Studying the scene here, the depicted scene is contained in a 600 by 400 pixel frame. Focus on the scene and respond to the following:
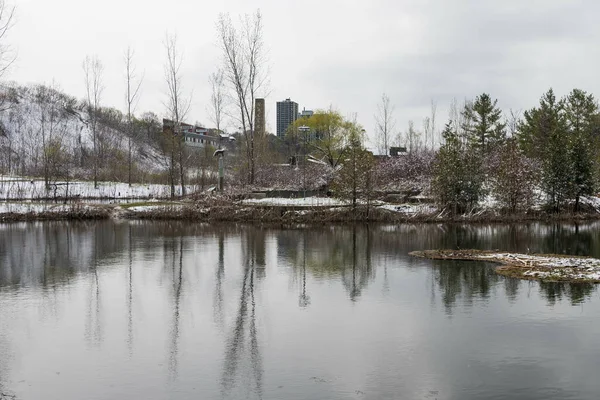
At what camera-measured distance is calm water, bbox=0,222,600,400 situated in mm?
6742

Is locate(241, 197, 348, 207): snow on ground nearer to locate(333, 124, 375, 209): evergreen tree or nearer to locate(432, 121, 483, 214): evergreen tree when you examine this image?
locate(333, 124, 375, 209): evergreen tree

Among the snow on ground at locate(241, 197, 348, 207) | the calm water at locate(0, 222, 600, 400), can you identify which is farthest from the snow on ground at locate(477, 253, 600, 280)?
the snow on ground at locate(241, 197, 348, 207)

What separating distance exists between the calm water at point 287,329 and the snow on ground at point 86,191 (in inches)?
923

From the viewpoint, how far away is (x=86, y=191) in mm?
42156

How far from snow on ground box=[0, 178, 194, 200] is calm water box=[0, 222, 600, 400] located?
23442mm

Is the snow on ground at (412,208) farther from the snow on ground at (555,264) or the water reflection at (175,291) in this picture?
the snow on ground at (555,264)

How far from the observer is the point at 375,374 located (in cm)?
702

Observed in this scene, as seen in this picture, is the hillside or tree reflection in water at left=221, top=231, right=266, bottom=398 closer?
tree reflection in water at left=221, top=231, right=266, bottom=398

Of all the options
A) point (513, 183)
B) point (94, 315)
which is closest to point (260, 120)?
point (513, 183)

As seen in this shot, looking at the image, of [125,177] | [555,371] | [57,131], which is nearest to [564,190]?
[555,371]

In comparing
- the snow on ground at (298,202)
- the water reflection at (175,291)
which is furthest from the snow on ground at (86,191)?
the water reflection at (175,291)

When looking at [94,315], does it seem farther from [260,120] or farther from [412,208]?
[260,120]

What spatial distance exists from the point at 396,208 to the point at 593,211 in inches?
472

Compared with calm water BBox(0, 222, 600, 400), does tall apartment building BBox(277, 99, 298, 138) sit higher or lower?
higher
